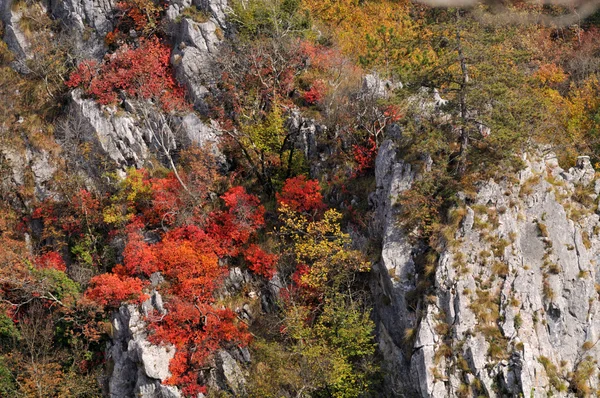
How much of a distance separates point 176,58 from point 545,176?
2744 cm

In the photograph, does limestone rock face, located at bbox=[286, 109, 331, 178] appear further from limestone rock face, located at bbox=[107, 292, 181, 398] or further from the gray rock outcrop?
limestone rock face, located at bbox=[107, 292, 181, 398]

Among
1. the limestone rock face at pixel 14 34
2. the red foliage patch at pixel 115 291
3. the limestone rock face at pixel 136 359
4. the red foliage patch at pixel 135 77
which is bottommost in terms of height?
the limestone rock face at pixel 136 359

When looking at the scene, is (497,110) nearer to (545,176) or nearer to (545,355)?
(545,176)

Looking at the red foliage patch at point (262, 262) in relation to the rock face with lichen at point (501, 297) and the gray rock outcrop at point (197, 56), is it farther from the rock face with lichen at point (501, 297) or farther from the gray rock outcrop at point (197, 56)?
the gray rock outcrop at point (197, 56)

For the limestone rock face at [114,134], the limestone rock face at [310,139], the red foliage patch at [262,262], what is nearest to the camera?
the red foliage patch at [262,262]

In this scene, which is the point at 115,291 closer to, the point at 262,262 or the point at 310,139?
the point at 262,262

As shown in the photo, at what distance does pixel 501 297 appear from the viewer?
2208 cm

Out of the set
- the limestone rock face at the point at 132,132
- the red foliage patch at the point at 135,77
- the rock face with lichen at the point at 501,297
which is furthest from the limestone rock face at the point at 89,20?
→ the rock face with lichen at the point at 501,297

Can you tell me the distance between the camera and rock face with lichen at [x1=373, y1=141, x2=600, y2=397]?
20859mm

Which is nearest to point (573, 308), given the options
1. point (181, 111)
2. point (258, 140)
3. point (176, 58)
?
point (258, 140)

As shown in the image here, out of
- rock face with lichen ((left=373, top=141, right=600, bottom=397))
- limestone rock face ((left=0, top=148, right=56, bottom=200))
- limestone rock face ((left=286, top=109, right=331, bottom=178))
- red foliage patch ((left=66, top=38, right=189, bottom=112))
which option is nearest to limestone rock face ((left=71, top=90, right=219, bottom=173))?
red foliage patch ((left=66, top=38, right=189, bottom=112))

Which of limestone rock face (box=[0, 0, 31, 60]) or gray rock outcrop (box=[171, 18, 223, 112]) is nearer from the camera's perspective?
gray rock outcrop (box=[171, 18, 223, 112])

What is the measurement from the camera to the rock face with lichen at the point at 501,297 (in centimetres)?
2086

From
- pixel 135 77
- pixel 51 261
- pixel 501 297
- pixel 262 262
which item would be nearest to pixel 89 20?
pixel 135 77
